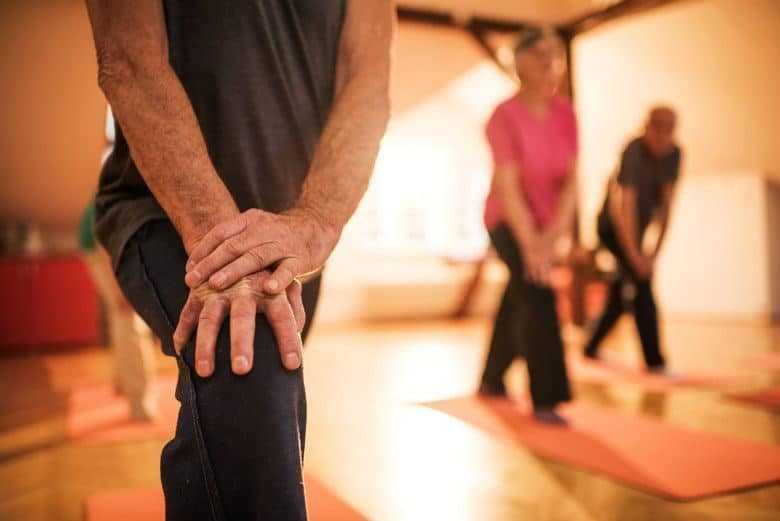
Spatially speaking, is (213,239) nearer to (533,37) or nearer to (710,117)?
(533,37)

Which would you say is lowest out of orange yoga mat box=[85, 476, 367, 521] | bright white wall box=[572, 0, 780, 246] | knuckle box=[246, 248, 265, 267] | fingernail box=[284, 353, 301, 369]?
orange yoga mat box=[85, 476, 367, 521]

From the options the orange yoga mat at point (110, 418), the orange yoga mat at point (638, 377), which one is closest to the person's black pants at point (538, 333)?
the orange yoga mat at point (638, 377)

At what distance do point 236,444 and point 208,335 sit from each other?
0.10 m

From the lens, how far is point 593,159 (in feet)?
25.9

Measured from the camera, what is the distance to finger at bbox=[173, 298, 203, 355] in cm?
66

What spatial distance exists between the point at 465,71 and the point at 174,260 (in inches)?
255

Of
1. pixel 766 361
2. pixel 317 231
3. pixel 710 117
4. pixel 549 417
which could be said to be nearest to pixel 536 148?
pixel 549 417

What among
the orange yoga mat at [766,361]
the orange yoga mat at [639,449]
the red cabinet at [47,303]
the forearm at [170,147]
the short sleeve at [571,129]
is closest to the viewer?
the forearm at [170,147]

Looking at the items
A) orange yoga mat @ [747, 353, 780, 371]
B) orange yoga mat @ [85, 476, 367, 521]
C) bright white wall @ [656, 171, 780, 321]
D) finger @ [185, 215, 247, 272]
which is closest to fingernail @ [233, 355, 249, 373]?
finger @ [185, 215, 247, 272]

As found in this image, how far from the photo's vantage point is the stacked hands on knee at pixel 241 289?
0.63 meters

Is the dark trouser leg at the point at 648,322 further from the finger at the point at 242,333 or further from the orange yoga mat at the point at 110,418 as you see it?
the finger at the point at 242,333

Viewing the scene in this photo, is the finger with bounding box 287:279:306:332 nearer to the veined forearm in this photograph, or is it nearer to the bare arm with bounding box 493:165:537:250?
the veined forearm

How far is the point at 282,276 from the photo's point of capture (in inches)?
26.2

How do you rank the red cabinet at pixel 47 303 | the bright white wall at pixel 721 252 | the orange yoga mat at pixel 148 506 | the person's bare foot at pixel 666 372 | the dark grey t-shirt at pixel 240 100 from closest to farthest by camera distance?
the dark grey t-shirt at pixel 240 100
the orange yoga mat at pixel 148 506
the person's bare foot at pixel 666 372
the red cabinet at pixel 47 303
the bright white wall at pixel 721 252
